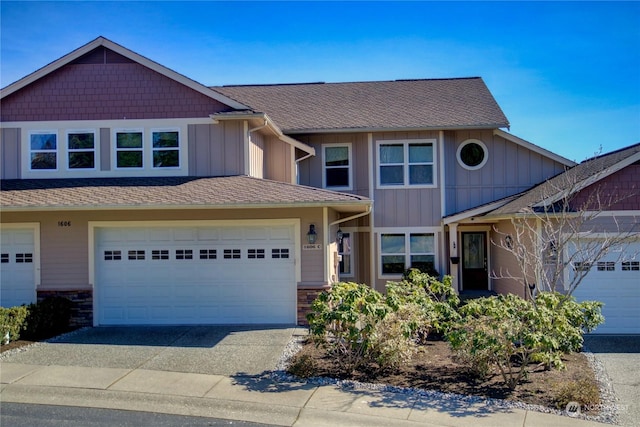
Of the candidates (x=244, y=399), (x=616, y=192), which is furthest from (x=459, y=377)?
(x=616, y=192)

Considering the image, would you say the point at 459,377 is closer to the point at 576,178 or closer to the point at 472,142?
the point at 576,178

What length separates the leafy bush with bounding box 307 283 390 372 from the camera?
8461 millimetres

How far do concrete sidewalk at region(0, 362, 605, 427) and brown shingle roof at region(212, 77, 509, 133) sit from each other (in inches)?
389

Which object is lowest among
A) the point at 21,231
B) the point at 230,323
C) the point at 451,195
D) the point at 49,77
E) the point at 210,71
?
the point at 230,323

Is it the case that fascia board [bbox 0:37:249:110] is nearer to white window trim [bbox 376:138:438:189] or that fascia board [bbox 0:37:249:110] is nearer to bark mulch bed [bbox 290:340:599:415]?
white window trim [bbox 376:138:438:189]

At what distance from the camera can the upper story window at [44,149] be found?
13977 millimetres

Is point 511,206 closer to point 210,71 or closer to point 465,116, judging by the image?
point 465,116

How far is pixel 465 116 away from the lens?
16.5m

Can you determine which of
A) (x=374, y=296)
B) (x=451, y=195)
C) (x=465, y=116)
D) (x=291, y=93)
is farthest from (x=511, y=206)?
(x=291, y=93)

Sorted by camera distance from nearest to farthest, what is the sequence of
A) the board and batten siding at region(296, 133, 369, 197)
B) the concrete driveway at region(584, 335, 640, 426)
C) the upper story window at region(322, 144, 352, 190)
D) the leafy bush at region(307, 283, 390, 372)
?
the concrete driveway at region(584, 335, 640, 426)
the leafy bush at region(307, 283, 390, 372)
the board and batten siding at region(296, 133, 369, 197)
the upper story window at region(322, 144, 352, 190)

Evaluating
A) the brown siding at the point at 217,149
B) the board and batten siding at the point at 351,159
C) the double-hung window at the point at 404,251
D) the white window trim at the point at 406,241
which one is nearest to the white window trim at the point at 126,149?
the brown siding at the point at 217,149

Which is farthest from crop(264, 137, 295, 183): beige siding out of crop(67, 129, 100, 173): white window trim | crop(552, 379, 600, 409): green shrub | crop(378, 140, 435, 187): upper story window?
crop(552, 379, 600, 409): green shrub

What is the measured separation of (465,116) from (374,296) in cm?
969

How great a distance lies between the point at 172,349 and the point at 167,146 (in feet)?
19.6
